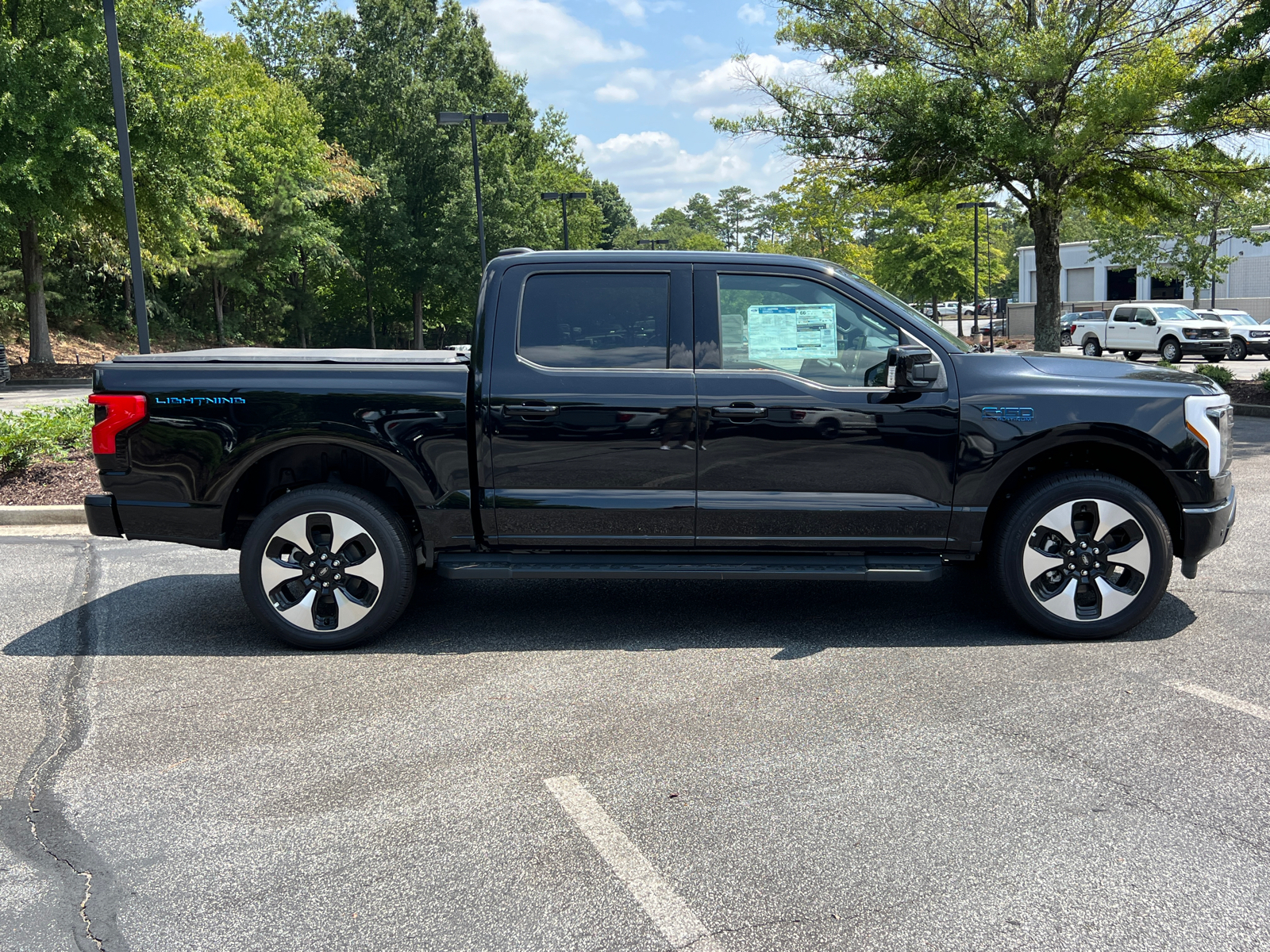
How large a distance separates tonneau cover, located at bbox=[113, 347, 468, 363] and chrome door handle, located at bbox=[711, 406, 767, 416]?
55.6 inches

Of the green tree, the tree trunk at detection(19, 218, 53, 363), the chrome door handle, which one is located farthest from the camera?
the tree trunk at detection(19, 218, 53, 363)

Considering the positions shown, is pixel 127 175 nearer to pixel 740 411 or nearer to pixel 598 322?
pixel 598 322

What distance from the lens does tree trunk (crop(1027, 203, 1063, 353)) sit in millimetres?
18984

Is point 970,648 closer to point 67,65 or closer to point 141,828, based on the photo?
point 141,828

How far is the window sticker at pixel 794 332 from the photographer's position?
517 cm

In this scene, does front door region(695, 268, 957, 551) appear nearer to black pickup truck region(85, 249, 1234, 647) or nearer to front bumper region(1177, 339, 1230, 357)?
black pickup truck region(85, 249, 1234, 647)

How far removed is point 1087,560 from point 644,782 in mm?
2768

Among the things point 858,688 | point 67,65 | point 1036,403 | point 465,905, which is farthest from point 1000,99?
point 67,65

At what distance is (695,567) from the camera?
5176 millimetres

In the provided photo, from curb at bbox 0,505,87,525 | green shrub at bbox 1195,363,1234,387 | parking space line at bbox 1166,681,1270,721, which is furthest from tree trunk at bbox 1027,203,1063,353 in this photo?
curb at bbox 0,505,87,525

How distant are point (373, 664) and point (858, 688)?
2338 mm

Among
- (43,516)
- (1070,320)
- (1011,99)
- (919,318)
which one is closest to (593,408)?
(919,318)

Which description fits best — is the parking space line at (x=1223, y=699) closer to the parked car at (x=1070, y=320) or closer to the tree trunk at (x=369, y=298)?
the parked car at (x=1070, y=320)

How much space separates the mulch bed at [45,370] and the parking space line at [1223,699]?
26.7m
